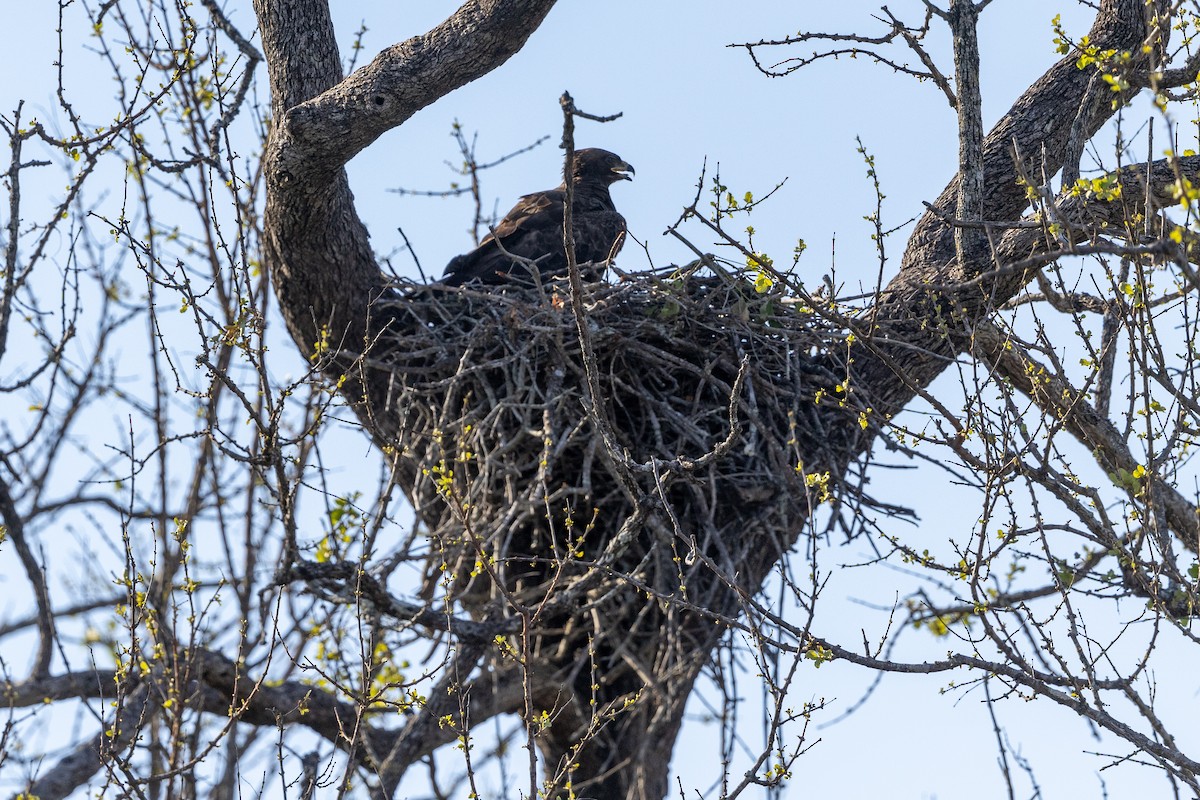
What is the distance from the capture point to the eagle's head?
8383 mm

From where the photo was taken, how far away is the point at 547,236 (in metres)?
7.45

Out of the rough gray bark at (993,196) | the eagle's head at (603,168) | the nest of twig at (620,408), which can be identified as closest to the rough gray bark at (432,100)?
the rough gray bark at (993,196)

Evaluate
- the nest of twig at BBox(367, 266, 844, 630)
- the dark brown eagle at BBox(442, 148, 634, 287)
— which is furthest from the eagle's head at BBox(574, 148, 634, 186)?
the nest of twig at BBox(367, 266, 844, 630)

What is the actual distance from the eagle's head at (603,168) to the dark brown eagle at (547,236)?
2cm

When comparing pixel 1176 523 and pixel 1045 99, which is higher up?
pixel 1045 99

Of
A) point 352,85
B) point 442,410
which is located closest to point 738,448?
point 442,410

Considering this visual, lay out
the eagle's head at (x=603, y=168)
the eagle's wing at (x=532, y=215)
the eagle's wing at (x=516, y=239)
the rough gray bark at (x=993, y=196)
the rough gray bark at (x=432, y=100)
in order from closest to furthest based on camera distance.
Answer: the rough gray bark at (x=432, y=100), the rough gray bark at (x=993, y=196), the eagle's wing at (x=516, y=239), the eagle's wing at (x=532, y=215), the eagle's head at (x=603, y=168)

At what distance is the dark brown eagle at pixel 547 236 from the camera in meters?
7.07

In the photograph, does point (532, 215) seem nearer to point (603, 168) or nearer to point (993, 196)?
point (603, 168)

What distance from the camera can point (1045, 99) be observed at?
608 cm

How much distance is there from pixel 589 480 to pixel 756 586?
94 centimetres

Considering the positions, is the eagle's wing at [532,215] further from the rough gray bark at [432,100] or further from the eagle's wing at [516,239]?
the rough gray bark at [432,100]

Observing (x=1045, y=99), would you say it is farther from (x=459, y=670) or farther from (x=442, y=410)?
(x=459, y=670)

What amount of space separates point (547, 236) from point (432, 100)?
5.68ft
